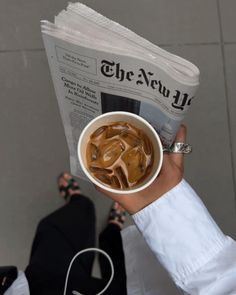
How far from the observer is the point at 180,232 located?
53cm

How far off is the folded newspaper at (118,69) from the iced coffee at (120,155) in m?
0.03

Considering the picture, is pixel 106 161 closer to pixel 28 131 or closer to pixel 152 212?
pixel 152 212

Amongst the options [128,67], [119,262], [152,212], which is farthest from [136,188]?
[119,262]

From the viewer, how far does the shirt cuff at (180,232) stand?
53 cm

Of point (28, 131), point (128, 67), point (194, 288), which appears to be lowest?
point (28, 131)

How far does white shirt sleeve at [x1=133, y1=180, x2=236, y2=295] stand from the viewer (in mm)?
515

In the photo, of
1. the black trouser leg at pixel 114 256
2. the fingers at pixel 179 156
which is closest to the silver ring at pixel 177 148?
the fingers at pixel 179 156

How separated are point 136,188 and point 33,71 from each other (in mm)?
647

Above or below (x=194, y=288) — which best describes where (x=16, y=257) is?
below

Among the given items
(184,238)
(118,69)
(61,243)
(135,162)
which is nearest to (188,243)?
(184,238)

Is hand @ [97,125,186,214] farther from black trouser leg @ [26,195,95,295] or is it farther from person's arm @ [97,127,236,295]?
black trouser leg @ [26,195,95,295]

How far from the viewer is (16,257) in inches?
41.6

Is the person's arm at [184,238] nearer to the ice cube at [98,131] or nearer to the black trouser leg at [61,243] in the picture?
the ice cube at [98,131]

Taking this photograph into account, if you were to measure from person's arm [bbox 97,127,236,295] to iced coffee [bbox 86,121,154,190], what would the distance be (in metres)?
0.02
